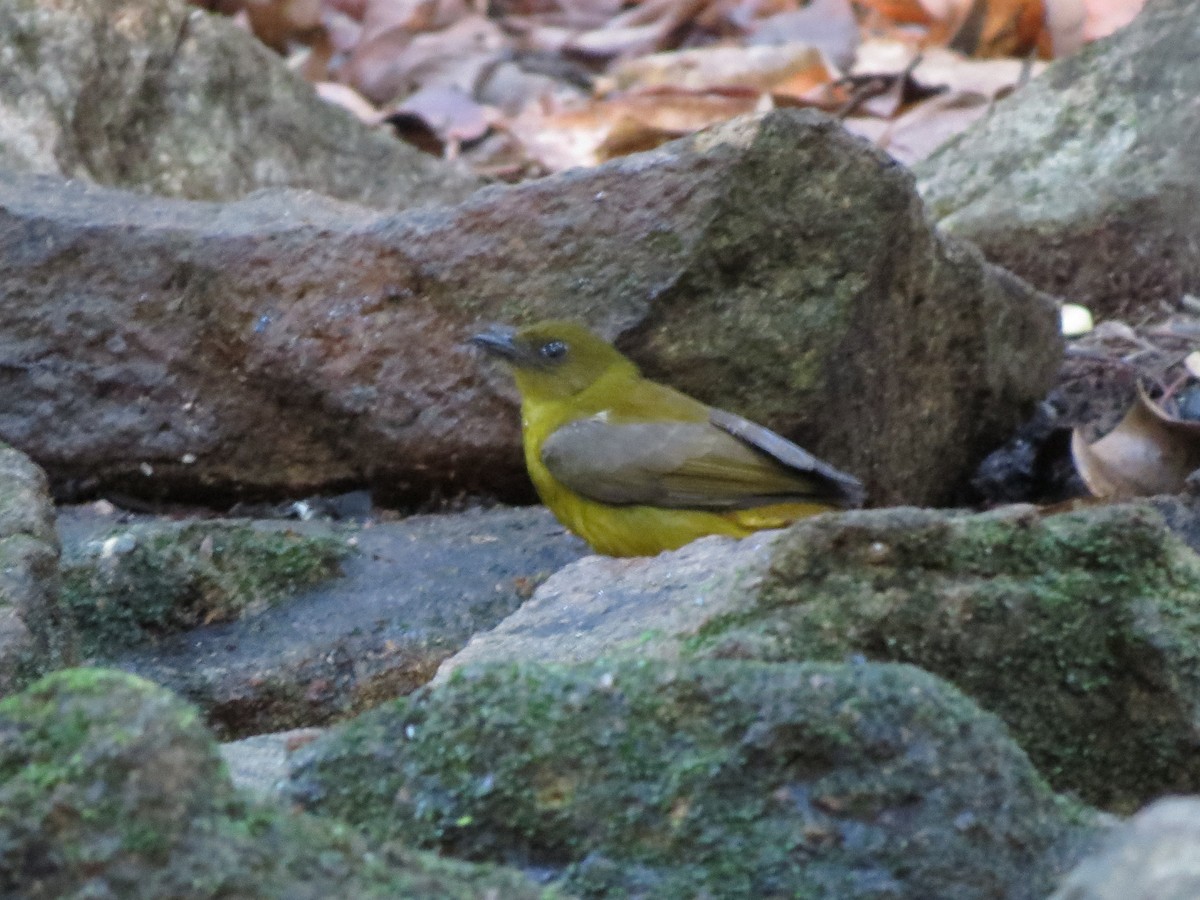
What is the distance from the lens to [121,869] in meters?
1.72

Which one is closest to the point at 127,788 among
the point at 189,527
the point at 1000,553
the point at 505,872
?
the point at 505,872

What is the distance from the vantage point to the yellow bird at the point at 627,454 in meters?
4.82

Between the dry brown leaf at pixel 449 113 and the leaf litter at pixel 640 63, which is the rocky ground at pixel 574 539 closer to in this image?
the leaf litter at pixel 640 63

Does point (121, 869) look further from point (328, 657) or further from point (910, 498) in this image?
point (910, 498)

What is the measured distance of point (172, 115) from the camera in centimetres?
→ 718

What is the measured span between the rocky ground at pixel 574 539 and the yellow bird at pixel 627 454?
147 mm

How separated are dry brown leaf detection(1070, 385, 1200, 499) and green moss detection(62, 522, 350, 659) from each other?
2.15m

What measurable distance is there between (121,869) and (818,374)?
3.46 metres

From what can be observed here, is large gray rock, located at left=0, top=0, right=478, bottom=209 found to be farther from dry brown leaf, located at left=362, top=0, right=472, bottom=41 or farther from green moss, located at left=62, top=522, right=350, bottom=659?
dry brown leaf, located at left=362, top=0, right=472, bottom=41

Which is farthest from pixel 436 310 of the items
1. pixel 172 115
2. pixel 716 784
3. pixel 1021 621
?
pixel 716 784

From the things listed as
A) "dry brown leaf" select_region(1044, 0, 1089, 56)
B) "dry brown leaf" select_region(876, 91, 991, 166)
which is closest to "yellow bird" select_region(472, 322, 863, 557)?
"dry brown leaf" select_region(876, 91, 991, 166)

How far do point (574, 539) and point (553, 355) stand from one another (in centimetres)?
52

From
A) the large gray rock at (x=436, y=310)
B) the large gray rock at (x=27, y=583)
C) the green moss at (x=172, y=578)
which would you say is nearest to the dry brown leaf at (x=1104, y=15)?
the large gray rock at (x=436, y=310)

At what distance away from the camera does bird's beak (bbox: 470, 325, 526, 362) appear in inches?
193
